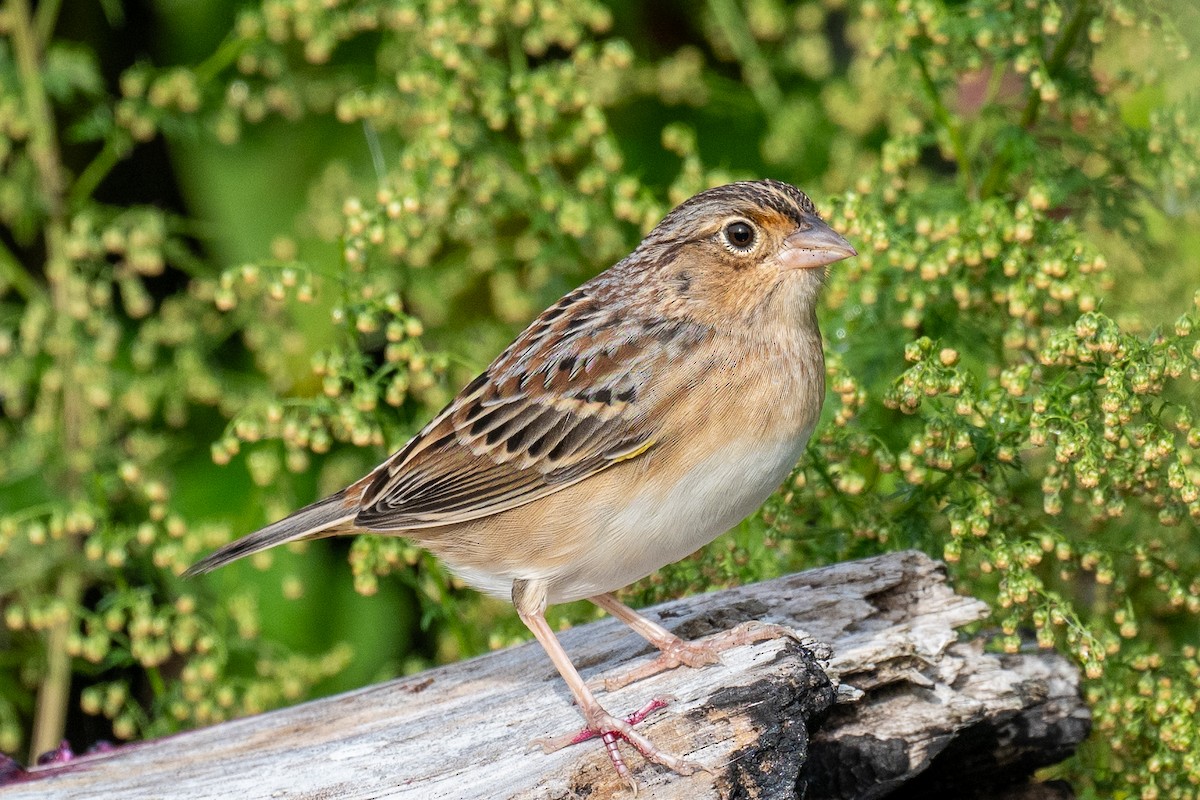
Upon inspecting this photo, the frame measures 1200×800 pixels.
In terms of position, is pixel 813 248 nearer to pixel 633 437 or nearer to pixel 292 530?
pixel 633 437

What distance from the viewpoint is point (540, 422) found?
3717 mm

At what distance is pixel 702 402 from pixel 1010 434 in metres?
0.83

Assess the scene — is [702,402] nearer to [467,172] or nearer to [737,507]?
[737,507]

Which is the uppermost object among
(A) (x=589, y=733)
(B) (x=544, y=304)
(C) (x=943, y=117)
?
(C) (x=943, y=117)

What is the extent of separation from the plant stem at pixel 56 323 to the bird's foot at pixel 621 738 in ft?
7.45

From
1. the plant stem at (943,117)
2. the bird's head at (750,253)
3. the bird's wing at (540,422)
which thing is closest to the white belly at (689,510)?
the bird's wing at (540,422)

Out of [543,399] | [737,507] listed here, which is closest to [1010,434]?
[737,507]

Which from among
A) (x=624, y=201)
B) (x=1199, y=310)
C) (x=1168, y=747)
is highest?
(x=624, y=201)

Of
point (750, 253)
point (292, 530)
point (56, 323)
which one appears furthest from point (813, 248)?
point (56, 323)

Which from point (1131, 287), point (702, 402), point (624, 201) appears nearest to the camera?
point (702, 402)

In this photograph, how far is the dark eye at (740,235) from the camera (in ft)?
11.8

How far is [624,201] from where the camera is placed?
4.37 metres

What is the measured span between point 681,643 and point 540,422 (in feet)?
2.20

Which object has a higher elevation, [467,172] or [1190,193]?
[467,172]
